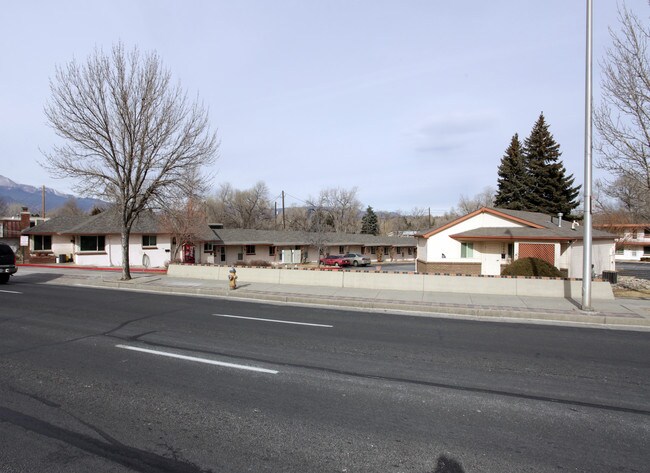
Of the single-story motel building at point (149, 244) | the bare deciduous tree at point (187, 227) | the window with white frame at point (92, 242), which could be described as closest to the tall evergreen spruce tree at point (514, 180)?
the single-story motel building at point (149, 244)

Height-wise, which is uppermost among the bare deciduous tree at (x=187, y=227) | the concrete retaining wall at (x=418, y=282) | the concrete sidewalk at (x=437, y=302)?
the bare deciduous tree at (x=187, y=227)

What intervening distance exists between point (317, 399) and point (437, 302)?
8.66 m

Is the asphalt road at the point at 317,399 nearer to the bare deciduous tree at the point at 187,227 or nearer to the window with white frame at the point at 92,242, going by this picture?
the bare deciduous tree at the point at 187,227

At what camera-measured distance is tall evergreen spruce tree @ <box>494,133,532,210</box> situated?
5184 centimetres

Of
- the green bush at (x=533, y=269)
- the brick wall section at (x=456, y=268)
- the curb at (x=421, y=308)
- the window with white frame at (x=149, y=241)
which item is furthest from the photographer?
the window with white frame at (x=149, y=241)

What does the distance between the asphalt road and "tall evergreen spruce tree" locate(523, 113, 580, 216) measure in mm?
46129

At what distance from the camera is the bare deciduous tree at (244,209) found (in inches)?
2837

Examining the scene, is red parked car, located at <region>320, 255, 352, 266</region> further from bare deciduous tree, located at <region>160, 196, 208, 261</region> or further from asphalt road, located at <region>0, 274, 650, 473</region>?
asphalt road, located at <region>0, 274, 650, 473</region>

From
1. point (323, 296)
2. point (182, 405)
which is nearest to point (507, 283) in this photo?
point (323, 296)

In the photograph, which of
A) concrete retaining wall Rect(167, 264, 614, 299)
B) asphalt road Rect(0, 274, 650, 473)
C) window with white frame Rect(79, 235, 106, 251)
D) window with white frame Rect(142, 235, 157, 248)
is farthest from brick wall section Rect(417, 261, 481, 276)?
window with white frame Rect(79, 235, 106, 251)

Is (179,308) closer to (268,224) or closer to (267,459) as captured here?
(267,459)

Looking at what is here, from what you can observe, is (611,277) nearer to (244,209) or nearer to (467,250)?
(467,250)

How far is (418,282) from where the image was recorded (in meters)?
15.9

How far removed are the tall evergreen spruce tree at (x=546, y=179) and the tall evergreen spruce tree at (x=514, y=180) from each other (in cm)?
67
